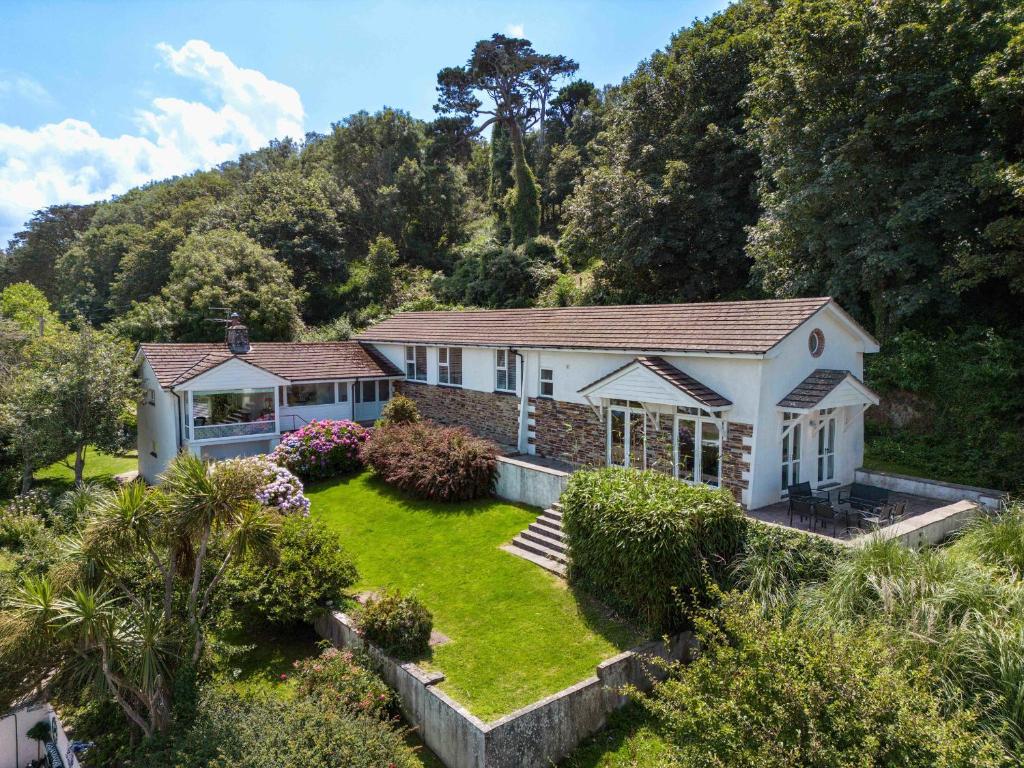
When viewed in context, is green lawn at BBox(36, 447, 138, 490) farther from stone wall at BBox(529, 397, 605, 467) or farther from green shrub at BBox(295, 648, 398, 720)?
green shrub at BBox(295, 648, 398, 720)

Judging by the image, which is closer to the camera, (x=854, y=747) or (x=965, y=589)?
(x=854, y=747)

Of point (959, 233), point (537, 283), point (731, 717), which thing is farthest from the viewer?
point (537, 283)

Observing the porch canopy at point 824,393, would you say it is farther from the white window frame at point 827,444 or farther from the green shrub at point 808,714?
the green shrub at point 808,714

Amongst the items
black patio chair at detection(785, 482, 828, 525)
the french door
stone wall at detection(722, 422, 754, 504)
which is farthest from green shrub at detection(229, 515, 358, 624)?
black patio chair at detection(785, 482, 828, 525)

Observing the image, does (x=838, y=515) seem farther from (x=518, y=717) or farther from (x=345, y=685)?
(x=345, y=685)

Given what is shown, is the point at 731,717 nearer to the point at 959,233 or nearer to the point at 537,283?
the point at 959,233

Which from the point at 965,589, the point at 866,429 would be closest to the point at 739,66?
the point at 866,429

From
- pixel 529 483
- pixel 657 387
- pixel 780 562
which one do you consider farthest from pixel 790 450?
pixel 529 483
